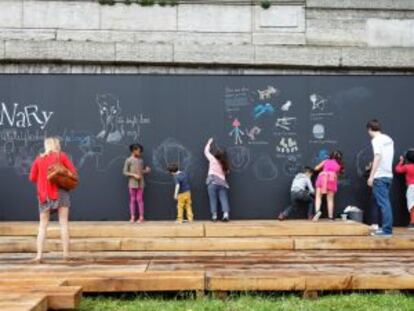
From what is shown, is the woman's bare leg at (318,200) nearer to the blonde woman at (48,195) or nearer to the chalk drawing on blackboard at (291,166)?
the chalk drawing on blackboard at (291,166)

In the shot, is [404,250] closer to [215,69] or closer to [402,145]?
[402,145]

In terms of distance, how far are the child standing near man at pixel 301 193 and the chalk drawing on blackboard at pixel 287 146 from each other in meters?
0.51

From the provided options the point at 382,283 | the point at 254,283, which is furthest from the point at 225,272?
the point at 382,283

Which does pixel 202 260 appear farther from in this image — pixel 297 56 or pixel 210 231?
pixel 297 56

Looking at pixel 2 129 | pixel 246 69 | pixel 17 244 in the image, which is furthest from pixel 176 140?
pixel 17 244

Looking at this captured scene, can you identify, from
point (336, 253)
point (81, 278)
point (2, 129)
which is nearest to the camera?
point (81, 278)

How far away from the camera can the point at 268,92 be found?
14234mm

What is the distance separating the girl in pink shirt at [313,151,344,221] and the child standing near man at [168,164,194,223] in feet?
8.39

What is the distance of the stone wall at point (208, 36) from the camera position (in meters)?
13.9

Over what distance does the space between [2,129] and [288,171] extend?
608cm

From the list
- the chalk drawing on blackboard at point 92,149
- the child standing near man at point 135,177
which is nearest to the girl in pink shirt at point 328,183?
the child standing near man at point 135,177

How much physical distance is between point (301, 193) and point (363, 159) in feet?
5.70

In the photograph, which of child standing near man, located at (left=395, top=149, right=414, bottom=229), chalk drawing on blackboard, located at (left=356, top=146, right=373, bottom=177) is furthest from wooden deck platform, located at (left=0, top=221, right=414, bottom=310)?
chalk drawing on blackboard, located at (left=356, top=146, right=373, bottom=177)

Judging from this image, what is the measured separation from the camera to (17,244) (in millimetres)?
10672
